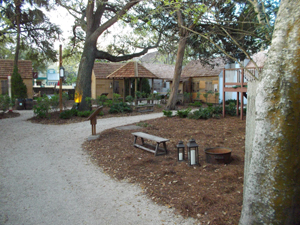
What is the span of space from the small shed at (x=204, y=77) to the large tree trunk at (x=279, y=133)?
872 inches

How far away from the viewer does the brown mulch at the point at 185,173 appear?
3785 millimetres

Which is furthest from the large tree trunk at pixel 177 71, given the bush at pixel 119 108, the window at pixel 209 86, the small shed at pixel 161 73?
the small shed at pixel 161 73

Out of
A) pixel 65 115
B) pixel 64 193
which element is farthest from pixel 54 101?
pixel 64 193

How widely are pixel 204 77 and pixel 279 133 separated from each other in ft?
80.8

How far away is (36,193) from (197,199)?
9.35 feet

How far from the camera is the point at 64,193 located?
4695 mm

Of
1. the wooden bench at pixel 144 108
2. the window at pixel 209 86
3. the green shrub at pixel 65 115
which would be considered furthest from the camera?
the window at pixel 209 86

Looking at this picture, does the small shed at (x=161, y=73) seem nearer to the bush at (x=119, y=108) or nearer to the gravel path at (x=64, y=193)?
the bush at (x=119, y=108)

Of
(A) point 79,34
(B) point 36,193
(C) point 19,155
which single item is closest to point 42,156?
(C) point 19,155

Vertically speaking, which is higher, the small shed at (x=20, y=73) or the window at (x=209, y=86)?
the small shed at (x=20, y=73)

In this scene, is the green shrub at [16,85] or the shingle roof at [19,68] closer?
the green shrub at [16,85]

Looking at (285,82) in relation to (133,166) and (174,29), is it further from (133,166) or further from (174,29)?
(174,29)

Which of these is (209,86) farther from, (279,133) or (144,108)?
(279,133)

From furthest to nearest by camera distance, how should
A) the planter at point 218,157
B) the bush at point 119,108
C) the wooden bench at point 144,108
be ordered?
the wooden bench at point 144,108 → the bush at point 119,108 → the planter at point 218,157
